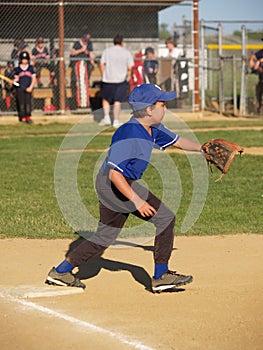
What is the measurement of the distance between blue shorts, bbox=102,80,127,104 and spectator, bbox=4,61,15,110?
98.3 inches

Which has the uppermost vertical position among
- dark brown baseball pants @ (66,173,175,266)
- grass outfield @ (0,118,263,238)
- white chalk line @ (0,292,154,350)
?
dark brown baseball pants @ (66,173,175,266)

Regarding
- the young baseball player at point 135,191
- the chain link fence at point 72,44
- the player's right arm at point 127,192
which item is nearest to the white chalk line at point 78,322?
the young baseball player at point 135,191

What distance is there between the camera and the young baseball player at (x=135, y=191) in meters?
5.64

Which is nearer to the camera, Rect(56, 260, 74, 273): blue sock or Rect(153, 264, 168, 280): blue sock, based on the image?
Rect(153, 264, 168, 280): blue sock

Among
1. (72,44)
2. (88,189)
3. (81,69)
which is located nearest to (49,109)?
(81,69)

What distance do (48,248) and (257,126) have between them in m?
13.1

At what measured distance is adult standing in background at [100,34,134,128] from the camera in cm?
1903

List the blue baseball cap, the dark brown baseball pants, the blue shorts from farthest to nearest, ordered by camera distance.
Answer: the blue shorts → the dark brown baseball pants → the blue baseball cap

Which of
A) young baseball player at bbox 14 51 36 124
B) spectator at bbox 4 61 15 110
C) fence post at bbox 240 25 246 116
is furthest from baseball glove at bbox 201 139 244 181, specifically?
fence post at bbox 240 25 246 116

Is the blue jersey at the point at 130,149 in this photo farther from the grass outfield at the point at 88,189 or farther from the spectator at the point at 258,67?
the spectator at the point at 258,67

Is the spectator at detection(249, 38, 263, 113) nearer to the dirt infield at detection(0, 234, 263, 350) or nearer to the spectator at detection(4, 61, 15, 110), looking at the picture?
the spectator at detection(4, 61, 15, 110)

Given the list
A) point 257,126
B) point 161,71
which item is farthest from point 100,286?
point 161,71

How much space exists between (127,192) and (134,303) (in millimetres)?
820

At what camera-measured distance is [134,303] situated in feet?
18.6
